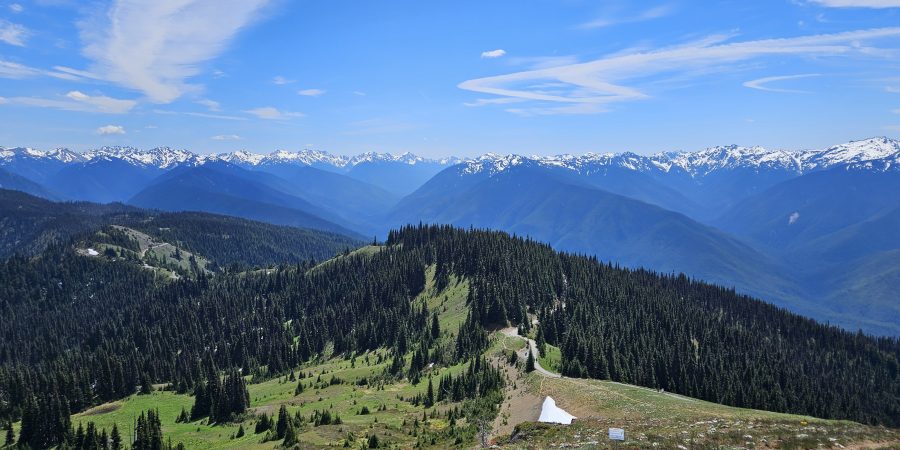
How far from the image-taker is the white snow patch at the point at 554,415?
81438 millimetres

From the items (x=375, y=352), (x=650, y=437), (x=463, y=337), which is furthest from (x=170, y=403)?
(x=650, y=437)

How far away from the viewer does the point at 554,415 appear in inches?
3275

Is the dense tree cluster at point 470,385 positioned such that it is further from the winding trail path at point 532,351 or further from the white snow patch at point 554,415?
the white snow patch at point 554,415

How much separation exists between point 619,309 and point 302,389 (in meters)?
114

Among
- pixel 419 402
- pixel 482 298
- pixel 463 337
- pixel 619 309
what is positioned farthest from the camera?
pixel 619 309

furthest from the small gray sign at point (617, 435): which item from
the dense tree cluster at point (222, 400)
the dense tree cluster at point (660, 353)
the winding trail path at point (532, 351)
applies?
the dense tree cluster at point (222, 400)

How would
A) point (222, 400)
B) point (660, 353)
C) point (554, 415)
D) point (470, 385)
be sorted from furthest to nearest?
point (660, 353)
point (222, 400)
point (470, 385)
point (554, 415)

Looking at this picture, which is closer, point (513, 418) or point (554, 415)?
point (554, 415)

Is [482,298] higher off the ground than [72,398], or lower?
higher

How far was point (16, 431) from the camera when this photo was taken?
11219 cm

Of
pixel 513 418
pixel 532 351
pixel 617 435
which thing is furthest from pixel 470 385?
pixel 617 435

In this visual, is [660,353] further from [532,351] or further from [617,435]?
[617,435]

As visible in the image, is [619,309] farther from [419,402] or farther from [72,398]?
[72,398]

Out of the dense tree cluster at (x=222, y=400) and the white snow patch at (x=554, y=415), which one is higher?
the white snow patch at (x=554, y=415)
